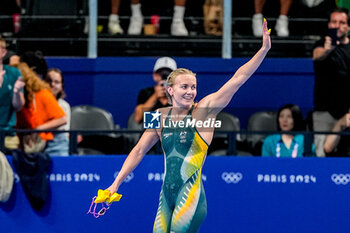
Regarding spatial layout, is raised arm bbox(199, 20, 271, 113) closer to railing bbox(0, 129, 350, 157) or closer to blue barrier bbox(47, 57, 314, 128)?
railing bbox(0, 129, 350, 157)

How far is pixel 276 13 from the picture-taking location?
11828 millimetres

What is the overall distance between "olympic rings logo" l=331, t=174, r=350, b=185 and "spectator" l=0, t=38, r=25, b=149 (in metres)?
2.98

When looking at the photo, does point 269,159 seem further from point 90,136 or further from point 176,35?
point 176,35

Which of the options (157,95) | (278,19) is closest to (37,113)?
(157,95)

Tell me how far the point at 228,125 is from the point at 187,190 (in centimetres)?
310

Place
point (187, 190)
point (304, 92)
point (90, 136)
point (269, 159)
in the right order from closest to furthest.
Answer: point (187, 190) → point (269, 159) → point (90, 136) → point (304, 92)

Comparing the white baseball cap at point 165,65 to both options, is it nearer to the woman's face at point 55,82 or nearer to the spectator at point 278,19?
the woman's face at point 55,82

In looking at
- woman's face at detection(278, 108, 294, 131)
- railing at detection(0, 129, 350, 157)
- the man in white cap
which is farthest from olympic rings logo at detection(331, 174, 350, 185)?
the man in white cap

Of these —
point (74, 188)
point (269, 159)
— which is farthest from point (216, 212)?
point (74, 188)

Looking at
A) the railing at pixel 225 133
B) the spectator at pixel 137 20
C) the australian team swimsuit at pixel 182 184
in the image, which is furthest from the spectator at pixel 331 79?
the australian team swimsuit at pixel 182 184

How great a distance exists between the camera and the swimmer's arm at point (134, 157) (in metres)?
7.25

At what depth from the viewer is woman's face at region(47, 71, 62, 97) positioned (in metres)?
10.1

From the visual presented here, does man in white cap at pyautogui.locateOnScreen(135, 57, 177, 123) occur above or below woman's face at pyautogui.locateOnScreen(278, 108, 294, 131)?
above

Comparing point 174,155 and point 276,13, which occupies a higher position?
point 276,13
